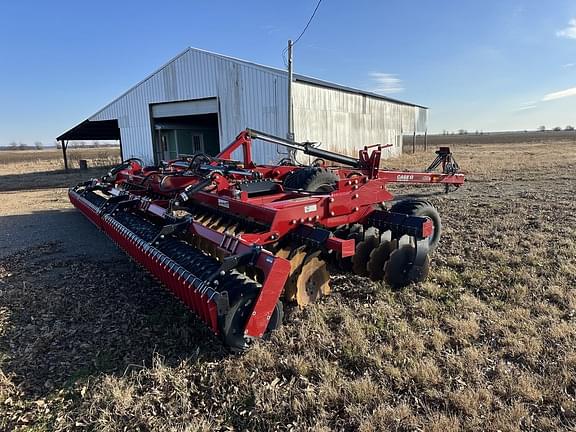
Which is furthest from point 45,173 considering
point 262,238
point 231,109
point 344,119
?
point 262,238

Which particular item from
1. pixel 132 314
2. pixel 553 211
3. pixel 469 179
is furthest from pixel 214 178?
pixel 469 179

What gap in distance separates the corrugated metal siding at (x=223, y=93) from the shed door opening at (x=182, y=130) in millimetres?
454

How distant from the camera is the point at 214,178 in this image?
15.8 ft

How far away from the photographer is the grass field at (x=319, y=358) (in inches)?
98.2

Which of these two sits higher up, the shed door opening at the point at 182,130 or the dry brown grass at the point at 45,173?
the shed door opening at the point at 182,130

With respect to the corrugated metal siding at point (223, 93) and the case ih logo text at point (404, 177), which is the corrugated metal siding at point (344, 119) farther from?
the case ih logo text at point (404, 177)

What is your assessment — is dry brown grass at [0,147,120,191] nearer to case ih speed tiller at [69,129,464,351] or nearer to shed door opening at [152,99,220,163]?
shed door opening at [152,99,220,163]

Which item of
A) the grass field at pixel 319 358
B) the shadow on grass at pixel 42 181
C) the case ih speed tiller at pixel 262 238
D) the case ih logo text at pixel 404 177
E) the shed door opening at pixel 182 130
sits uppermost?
the shed door opening at pixel 182 130

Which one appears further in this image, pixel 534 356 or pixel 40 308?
pixel 40 308

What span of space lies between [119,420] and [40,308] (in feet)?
7.19

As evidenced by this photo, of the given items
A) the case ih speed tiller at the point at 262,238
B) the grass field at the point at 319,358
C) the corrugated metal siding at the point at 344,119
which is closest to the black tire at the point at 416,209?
the case ih speed tiller at the point at 262,238

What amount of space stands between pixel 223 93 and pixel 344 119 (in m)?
6.01

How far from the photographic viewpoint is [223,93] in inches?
647

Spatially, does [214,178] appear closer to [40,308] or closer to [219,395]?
[40,308]
